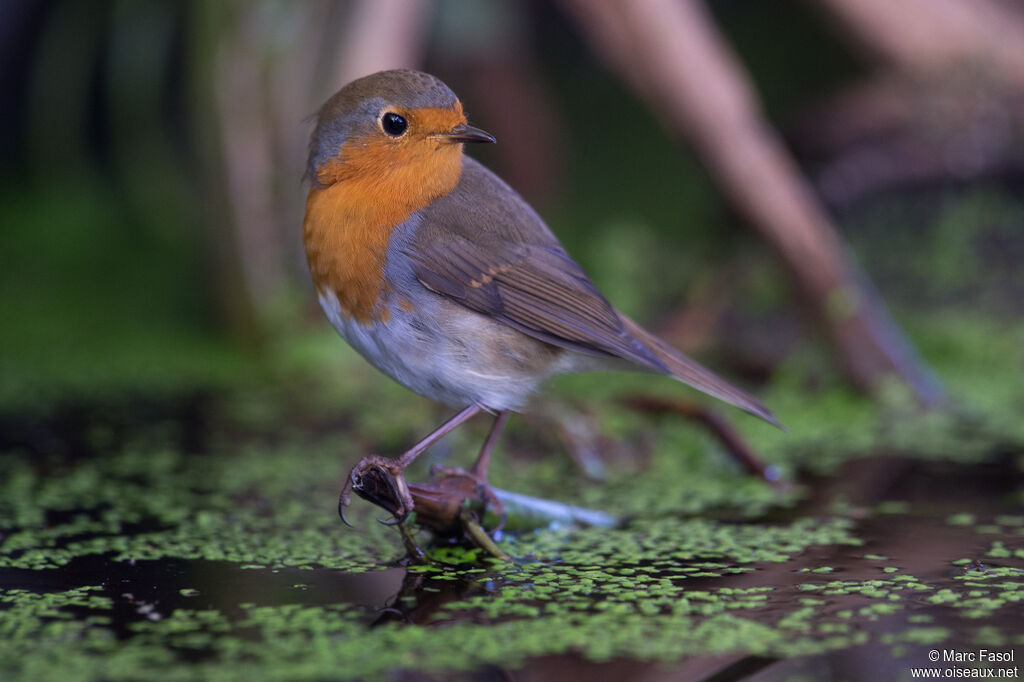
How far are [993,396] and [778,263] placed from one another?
82 centimetres

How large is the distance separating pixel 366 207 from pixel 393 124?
0.18 metres

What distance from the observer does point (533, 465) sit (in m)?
3.36

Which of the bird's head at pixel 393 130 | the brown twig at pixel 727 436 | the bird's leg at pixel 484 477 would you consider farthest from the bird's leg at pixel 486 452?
the brown twig at pixel 727 436

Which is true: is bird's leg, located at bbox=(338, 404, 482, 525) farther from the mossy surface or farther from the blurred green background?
the blurred green background

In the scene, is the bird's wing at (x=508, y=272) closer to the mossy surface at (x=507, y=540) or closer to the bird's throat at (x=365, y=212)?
the bird's throat at (x=365, y=212)

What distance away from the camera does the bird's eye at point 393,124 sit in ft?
8.03

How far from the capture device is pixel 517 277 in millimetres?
2547

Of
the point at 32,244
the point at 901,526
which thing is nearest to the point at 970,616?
the point at 901,526

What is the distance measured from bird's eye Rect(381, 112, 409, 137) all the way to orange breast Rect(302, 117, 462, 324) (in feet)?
0.08

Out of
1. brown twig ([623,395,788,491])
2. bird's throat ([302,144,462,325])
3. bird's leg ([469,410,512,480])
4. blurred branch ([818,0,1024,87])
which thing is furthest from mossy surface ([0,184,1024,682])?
blurred branch ([818,0,1024,87])

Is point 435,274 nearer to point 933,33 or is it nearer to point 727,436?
point 727,436

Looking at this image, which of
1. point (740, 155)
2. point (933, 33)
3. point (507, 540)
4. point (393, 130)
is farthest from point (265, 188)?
point (933, 33)

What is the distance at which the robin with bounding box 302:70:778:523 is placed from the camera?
93.6 inches

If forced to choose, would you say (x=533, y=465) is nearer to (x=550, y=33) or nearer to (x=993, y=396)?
(x=993, y=396)
